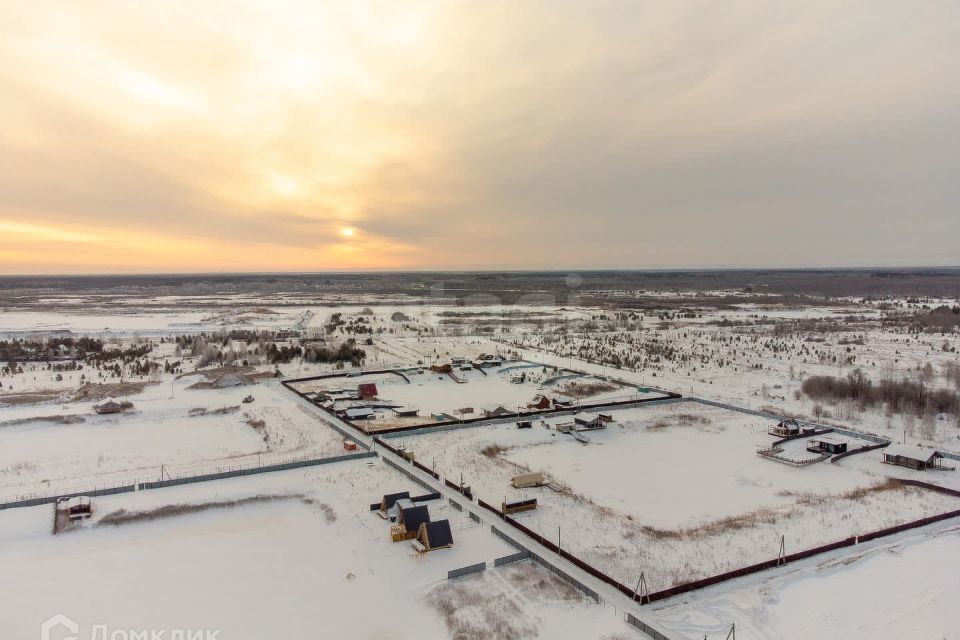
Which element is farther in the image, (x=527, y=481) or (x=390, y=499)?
(x=527, y=481)

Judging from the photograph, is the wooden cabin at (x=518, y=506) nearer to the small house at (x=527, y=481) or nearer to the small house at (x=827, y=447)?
the small house at (x=527, y=481)

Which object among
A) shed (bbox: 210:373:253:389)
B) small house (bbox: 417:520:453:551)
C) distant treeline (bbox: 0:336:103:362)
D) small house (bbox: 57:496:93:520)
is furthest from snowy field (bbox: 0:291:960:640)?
distant treeline (bbox: 0:336:103:362)

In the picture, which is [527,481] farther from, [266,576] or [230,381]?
[230,381]

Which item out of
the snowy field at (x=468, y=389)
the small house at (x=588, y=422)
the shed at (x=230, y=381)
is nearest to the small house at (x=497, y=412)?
the snowy field at (x=468, y=389)

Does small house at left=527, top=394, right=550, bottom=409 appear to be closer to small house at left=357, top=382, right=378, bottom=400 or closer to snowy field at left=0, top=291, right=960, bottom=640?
snowy field at left=0, top=291, right=960, bottom=640

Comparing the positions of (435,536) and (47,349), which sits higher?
(47,349)

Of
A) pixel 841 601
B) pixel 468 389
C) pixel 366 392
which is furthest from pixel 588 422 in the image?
pixel 841 601
